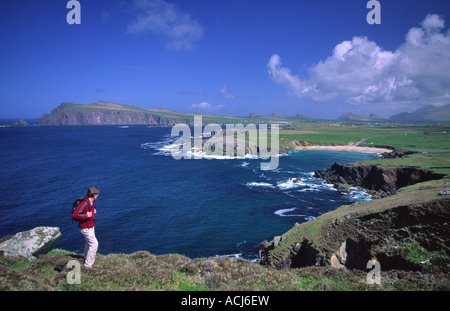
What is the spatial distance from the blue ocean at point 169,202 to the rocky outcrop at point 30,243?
16591 mm

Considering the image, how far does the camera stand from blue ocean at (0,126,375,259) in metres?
33.9

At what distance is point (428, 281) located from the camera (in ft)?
40.5

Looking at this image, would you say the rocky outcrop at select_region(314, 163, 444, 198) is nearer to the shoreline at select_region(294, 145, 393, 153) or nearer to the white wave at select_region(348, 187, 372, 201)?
the white wave at select_region(348, 187, 372, 201)

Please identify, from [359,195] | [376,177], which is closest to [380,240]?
[359,195]

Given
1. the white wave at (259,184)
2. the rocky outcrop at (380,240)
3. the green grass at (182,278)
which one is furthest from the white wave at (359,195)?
the green grass at (182,278)

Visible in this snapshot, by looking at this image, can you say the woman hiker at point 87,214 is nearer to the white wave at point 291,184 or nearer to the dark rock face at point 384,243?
the dark rock face at point 384,243

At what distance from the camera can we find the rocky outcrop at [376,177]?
48372 millimetres

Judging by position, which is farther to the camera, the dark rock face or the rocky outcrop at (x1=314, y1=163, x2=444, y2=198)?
the rocky outcrop at (x1=314, y1=163, x2=444, y2=198)

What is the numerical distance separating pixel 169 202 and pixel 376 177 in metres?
46.2

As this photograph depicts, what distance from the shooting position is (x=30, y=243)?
48.5 ft

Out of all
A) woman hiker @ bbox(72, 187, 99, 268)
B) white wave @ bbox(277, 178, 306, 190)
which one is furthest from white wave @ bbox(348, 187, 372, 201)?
woman hiker @ bbox(72, 187, 99, 268)

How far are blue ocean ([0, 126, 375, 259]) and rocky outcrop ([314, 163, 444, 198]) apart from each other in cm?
422

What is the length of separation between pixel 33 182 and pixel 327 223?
65859mm
